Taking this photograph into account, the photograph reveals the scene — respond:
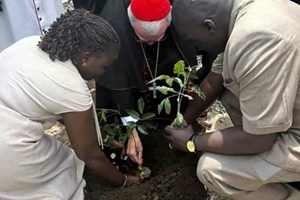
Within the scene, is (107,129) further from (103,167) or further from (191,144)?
(191,144)

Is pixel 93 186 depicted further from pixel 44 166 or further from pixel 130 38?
pixel 130 38

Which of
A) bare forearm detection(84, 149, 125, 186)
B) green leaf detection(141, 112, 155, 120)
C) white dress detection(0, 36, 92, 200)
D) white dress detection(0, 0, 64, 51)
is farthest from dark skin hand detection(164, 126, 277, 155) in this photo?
white dress detection(0, 0, 64, 51)

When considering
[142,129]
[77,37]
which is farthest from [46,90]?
[142,129]

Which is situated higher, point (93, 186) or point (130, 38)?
point (130, 38)

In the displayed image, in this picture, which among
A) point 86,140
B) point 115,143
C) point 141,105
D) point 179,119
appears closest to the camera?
point 86,140

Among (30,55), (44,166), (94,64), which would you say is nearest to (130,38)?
(94,64)

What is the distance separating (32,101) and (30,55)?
0.17 meters

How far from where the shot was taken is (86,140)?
2.03m

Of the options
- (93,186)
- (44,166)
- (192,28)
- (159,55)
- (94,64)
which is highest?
(192,28)

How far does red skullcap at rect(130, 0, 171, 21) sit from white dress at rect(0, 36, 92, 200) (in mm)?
360

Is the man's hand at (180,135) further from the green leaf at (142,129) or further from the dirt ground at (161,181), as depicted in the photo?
the dirt ground at (161,181)

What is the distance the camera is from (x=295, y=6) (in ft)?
6.14

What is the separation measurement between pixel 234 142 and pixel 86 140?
557 mm

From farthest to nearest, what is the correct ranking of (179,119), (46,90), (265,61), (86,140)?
(179,119)
(86,140)
(46,90)
(265,61)
